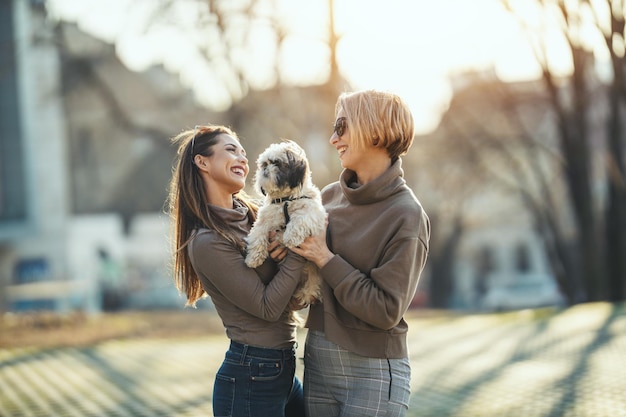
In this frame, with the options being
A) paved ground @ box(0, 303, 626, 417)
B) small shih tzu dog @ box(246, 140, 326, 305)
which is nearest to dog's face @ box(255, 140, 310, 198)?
small shih tzu dog @ box(246, 140, 326, 305)

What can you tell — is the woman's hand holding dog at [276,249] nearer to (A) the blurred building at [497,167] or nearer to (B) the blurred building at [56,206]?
(A) the blurred building at [497,167]

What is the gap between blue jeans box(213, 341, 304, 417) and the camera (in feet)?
10.9

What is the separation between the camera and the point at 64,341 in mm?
14195

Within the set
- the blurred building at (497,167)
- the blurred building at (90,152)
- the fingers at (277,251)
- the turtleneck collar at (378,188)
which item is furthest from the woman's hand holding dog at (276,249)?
the blurred building at (497,167)

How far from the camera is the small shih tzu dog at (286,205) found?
3271mm

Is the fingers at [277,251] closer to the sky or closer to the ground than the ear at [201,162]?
closer to the ground

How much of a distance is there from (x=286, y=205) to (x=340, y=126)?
1.40ft

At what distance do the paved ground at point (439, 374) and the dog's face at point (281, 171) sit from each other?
5.07m

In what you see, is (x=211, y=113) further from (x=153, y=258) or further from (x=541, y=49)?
(x=153, y=258)

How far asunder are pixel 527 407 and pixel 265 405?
5188 millimetres

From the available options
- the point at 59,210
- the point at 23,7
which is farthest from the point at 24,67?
the point at 59,210

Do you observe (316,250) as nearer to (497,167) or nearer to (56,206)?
(497,167)

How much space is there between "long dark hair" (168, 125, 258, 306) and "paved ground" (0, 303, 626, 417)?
182 inches

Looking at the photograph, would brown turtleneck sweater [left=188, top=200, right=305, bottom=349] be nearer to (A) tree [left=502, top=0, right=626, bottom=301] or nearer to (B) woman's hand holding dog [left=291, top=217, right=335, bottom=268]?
(B) woman's hand holding dog [left=291, top=217, right=335, bottom=268]
